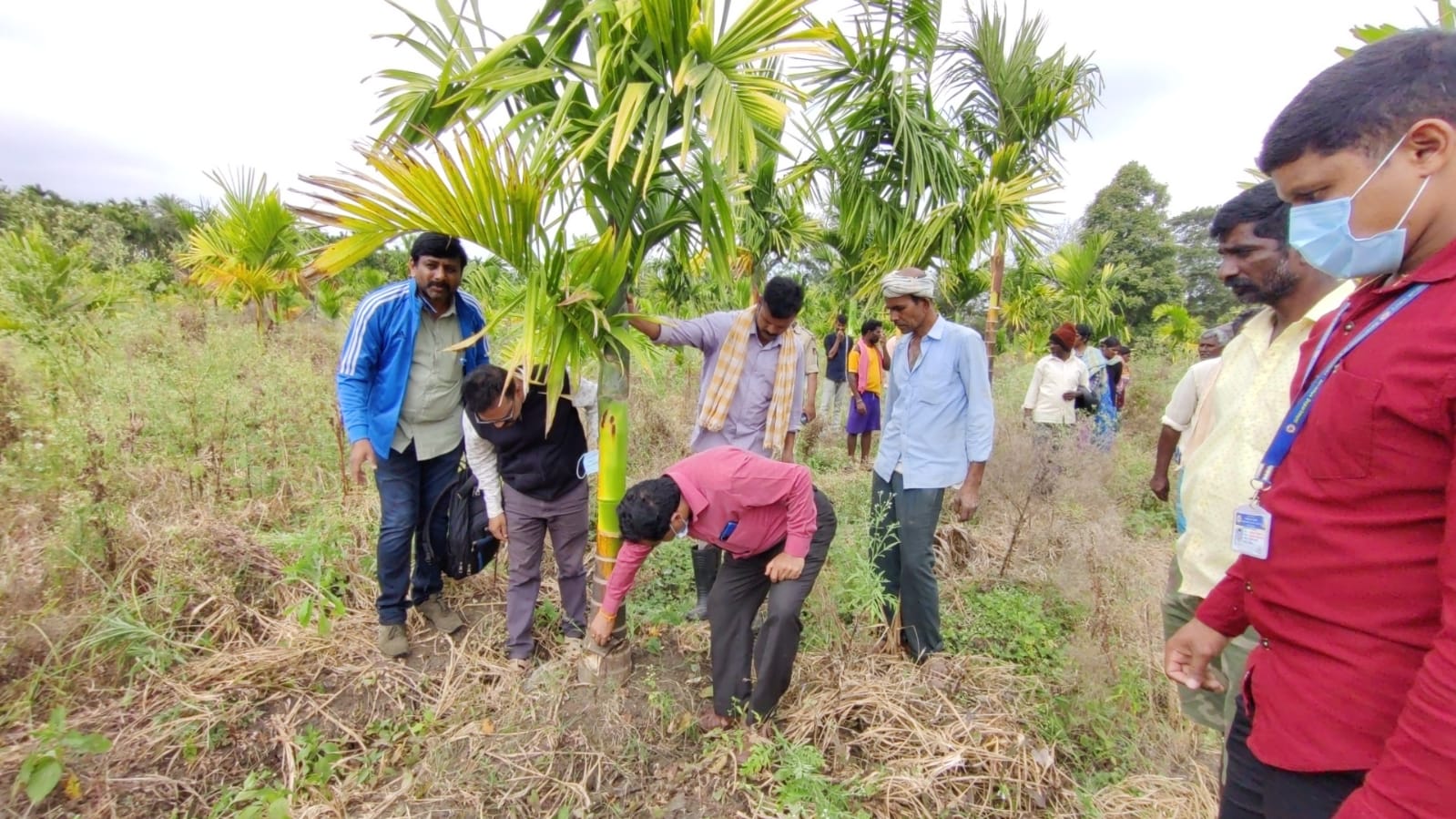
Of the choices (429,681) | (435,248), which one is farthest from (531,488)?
(435,248)

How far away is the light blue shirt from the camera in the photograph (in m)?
2.84

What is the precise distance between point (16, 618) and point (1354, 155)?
14.6 ft

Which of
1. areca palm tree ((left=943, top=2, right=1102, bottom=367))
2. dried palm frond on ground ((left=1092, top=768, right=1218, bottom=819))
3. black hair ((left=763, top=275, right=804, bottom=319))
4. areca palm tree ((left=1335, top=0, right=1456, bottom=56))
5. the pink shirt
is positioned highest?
areca palm tree ((left=943, top=2, right=1102, bottom=367))

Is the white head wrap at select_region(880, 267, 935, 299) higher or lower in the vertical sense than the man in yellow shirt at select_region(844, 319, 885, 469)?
higher

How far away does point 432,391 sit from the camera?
291cm

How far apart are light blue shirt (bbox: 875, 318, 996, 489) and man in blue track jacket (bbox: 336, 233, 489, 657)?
80.8 inches

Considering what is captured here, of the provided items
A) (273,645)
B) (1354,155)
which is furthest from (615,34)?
(273,645)

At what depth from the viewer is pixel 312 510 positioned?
4039 mm

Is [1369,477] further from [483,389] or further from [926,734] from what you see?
[483,389]

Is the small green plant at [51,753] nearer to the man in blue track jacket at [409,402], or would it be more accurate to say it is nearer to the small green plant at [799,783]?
the man in blue track jacket at [409,402]

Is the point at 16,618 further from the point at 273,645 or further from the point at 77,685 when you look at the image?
the point at 273,645

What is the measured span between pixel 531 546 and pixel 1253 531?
259 centimetres

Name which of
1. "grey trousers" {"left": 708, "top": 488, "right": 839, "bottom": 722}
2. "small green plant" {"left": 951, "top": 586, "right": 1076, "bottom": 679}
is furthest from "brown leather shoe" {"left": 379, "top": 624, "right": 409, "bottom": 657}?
"small green plant" {"left": 951, "top": 586, "right": 1076, "bottom": 679}

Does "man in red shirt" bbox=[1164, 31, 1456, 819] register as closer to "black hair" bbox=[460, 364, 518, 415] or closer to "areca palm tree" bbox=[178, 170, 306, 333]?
"black hair" bbox=[460, 364, 518, 415]
